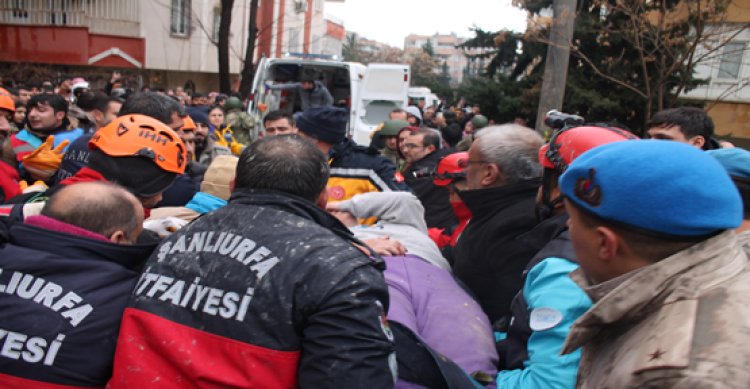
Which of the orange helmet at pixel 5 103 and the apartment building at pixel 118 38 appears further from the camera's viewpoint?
the apartment building at pixel 118 38

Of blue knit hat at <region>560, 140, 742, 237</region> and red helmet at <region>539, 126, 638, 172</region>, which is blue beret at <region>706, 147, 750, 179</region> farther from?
blue knit hat at <region>560, 140, 742, 237</region>

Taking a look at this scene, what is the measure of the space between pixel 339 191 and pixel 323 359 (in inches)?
104

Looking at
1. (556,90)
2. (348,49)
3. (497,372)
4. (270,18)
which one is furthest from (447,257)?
(348,49)

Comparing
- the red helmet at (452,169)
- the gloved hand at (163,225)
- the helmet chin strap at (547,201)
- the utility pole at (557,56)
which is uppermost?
the utility pole at (557,56)

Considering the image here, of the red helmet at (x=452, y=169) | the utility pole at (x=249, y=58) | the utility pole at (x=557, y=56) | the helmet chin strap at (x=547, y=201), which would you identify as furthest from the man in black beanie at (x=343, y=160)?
the utility pole at (x=249, y=58)

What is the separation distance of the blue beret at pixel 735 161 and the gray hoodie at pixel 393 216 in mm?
1271

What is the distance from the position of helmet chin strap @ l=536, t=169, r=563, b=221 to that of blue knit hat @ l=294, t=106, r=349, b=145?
214 centimetres

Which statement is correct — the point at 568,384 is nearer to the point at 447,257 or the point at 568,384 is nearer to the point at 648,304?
the point at 648,304

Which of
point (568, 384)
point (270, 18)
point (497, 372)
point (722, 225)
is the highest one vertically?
point (270, 18)

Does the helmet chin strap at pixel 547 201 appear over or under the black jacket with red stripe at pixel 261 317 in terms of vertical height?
over

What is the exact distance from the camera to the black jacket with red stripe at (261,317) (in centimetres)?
153

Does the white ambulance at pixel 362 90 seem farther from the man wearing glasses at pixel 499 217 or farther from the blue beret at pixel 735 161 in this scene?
the blue beret at pixel 735 161

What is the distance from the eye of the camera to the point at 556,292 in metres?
1.73

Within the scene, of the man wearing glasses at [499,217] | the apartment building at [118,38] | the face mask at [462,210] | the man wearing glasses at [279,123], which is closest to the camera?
the man wearing glasses at [499,217]
